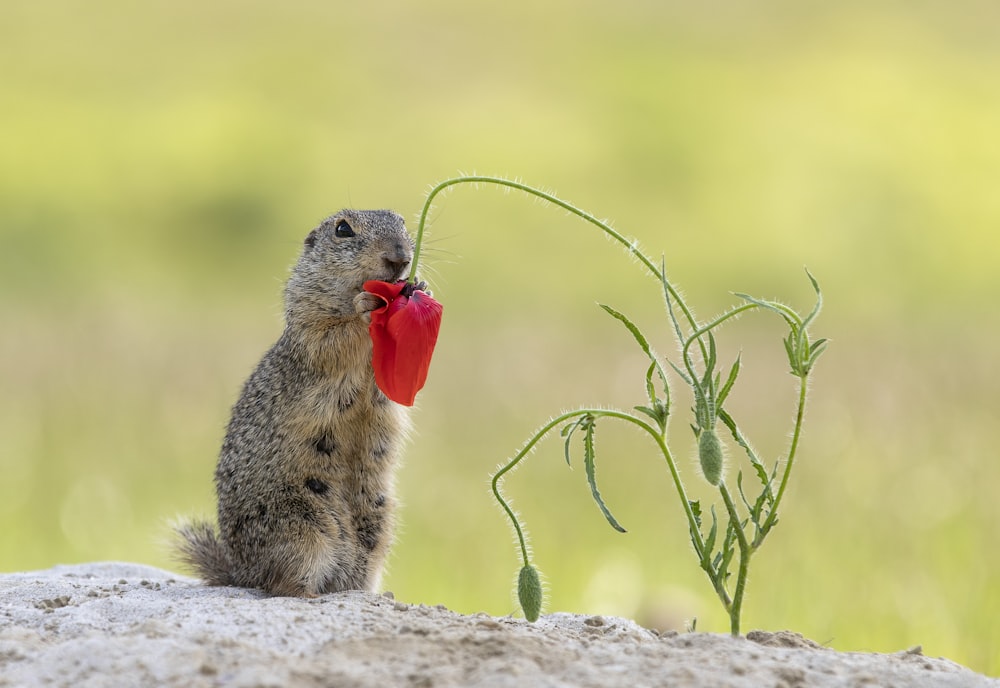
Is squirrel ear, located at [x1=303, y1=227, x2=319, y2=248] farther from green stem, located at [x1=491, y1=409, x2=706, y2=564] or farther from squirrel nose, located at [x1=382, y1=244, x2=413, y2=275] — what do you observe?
green stem, located at [x1=491, y1=409, x2=706, y2=564]

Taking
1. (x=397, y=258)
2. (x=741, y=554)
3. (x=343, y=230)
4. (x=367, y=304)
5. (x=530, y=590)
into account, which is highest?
(x=343, y=230)

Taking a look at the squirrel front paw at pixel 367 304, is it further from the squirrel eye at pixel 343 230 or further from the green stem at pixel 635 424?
the green stem at pixel 635 424

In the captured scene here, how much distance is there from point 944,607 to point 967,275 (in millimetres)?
17364

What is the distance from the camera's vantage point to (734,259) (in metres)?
23.2

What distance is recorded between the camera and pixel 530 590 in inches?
149

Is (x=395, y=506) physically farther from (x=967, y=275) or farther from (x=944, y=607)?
(x=967, y=275)

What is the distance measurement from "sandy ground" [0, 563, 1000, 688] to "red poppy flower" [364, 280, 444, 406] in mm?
763

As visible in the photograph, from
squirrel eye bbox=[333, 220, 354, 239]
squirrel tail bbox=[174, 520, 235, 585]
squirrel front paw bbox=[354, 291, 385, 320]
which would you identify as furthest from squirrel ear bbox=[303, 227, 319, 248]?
squirrel tail bbox=[174, 520, 235, 585]

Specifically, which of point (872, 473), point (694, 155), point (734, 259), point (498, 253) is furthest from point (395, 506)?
Result: point (694, 155)

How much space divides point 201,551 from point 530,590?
1.98 metres

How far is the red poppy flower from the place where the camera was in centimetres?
427

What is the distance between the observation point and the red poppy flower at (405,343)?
4.27 m

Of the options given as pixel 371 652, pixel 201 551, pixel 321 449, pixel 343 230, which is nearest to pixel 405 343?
pixel 321 449

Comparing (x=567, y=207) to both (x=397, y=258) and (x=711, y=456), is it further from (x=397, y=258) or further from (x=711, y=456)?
(x=397, y=258)
